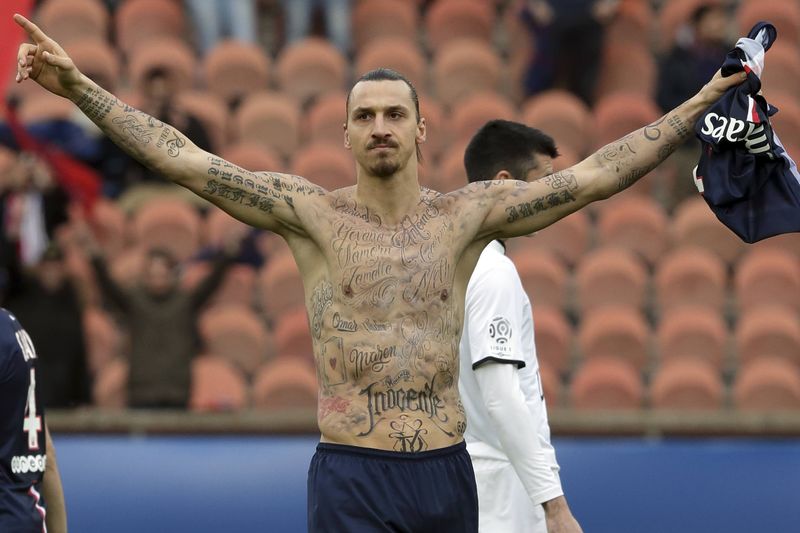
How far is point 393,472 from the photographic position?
4715 mm

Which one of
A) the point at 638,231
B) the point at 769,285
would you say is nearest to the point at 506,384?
the point at 769,285

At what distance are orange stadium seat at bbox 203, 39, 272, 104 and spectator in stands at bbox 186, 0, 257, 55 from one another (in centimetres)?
17

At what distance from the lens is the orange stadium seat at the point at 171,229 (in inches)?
434

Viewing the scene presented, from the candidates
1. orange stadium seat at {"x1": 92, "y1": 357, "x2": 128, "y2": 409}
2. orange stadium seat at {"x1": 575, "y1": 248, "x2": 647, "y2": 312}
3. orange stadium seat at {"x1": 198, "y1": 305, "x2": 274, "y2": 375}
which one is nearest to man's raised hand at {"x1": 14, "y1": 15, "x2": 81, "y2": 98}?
orange stadium seat at {"x1": 92, "y1": 357, "x2": 128, "y2": 409}

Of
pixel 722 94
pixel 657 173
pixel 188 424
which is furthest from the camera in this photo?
pixel 657 173

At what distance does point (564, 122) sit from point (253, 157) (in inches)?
92.0

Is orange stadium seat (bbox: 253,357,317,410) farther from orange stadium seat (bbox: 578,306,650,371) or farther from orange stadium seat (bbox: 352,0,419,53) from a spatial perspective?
orange stadium seat (bbox: 352,0,419,53)

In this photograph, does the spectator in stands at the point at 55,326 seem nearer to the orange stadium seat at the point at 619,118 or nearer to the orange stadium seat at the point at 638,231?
the orange stadium seat at the point at 638,231

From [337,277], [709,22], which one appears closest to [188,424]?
[337,277]

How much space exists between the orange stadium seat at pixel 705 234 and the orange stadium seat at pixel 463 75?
7.36 feet

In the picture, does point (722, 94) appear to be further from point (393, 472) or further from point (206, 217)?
point (206, 217)

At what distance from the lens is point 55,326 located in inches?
376

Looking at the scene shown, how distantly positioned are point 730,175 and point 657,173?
22.4 ft

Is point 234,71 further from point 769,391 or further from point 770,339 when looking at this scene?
point 769,391
